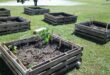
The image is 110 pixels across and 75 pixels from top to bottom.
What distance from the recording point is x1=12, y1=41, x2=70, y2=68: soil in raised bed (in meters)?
6.71

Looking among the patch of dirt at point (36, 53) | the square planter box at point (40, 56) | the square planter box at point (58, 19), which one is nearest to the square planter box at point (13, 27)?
the square planter box at point (58, 19)

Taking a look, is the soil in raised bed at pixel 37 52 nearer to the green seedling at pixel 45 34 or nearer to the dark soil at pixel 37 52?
the dark soil at pixel 37 52

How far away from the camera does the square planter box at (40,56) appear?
564 centimetres

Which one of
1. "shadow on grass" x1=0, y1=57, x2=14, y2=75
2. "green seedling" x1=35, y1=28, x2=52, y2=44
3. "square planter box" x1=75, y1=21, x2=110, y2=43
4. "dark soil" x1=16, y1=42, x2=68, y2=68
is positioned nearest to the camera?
"shadow on grass" x1=0, y1=57, x2=14, y2=75

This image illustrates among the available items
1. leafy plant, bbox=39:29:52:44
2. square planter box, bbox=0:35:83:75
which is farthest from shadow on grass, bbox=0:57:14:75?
leafy plant, bbox=39:29:52:44

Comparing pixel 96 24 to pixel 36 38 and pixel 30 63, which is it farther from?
pixel 30 63

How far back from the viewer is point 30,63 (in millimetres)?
6438

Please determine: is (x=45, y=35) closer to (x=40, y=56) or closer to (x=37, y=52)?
(x=37, y=52)

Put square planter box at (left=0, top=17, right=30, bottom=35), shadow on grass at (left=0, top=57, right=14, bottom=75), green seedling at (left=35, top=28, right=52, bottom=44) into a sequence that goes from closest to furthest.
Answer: shadow on grass at (left=0, top=57, right=14, bottom=75) → green seedling at (left=35, top=28, right=52, bottom=44) → square planter box at (left=0, top=17, right=30, bottom=35)

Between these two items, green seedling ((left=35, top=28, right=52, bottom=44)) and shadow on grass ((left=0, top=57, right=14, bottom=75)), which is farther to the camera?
green seedling ((left=35, top=28, right=52, bottom=44))

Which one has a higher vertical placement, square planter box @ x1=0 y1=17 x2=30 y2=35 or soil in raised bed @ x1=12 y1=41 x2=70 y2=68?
square planter box @ x1=0 y1=17 x2=30 y2=35

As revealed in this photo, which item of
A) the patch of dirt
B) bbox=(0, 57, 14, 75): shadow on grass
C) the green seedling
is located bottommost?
bbox=(0, 57, 14, 75): shadow on grass

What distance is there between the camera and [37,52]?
7.48m

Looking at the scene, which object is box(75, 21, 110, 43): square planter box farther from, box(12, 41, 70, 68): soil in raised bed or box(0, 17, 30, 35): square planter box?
box(0, 17, 30, 35): square planter box
